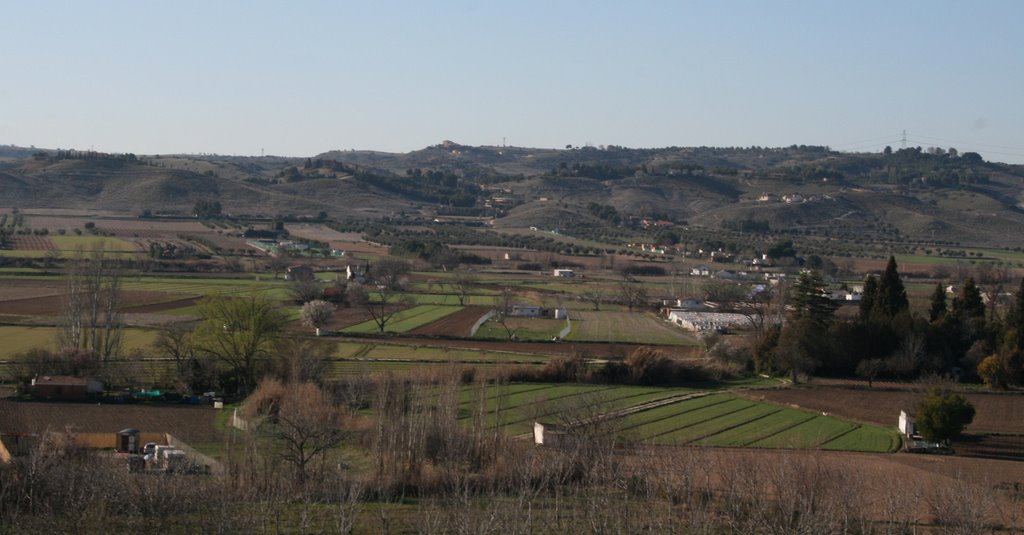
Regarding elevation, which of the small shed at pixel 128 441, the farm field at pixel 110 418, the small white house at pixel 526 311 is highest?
the small white house at pixel 526 311

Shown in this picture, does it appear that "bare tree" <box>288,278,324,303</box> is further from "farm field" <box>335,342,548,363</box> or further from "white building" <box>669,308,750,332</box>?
"white building" <box>669,308,750,332</box>

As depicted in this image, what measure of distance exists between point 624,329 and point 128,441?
22273 mm

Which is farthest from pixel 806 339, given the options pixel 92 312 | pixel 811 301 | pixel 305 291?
pixel 92 312

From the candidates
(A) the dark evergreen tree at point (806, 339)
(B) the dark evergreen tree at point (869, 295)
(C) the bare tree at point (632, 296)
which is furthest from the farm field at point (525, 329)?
(B) the dark evergreen tree at point (869, 295)

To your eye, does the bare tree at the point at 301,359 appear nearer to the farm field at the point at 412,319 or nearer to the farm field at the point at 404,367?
the farm field at the point at 404,367

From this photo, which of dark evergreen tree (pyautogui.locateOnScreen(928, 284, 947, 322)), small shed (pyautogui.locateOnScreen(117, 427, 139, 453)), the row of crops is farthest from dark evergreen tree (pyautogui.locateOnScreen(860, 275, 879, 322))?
small shed (pyautogui.locateOnScreen(117, 427, 139, 453))

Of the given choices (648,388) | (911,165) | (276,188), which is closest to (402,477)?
(648,388)

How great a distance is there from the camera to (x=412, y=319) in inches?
1633

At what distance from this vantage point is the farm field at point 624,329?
38.1 metres

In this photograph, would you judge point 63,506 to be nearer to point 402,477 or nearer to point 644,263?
point 402,477

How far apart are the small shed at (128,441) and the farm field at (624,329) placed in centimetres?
1885

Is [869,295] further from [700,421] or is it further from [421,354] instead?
[421,354]

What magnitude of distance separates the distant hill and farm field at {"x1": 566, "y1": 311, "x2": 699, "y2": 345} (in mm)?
52520

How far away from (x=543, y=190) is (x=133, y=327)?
91.3 meters
